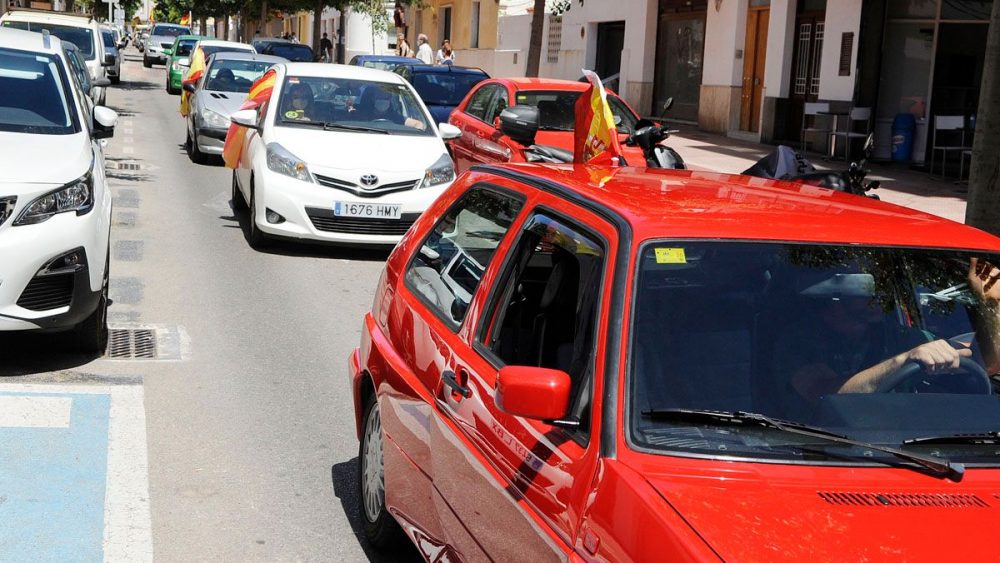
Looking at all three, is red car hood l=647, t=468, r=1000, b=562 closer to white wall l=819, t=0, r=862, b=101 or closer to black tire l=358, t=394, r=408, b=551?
black tire l=358, t=394, r=408, b=551

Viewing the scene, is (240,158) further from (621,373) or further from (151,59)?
(151,59)

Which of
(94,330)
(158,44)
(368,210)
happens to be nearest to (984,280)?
(94,330)

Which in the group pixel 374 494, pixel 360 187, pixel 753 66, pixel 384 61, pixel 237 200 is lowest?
pixel 374 494

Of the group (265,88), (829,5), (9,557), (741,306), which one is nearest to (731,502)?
(741,306)

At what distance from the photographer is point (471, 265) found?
4270 mm

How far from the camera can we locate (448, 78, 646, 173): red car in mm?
13555

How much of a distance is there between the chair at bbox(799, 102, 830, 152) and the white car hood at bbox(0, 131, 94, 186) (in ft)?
53.8

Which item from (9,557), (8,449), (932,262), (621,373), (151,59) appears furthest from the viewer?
(151,59)

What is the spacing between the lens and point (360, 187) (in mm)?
11219

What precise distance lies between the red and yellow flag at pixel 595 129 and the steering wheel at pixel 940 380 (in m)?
5.89

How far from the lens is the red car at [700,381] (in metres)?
2.78

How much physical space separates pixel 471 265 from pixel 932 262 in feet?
4.81

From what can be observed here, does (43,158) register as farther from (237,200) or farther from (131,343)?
Answer: (237,200)

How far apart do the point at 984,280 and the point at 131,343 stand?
224 inches
